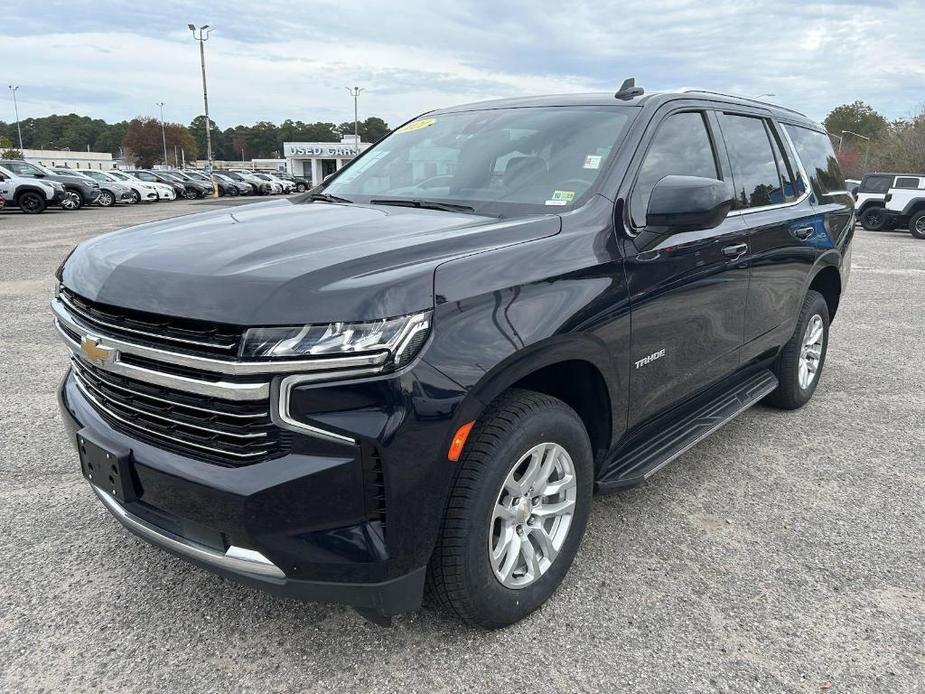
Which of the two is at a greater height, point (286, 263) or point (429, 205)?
point (429, 205)

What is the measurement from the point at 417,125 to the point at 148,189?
30888 mm

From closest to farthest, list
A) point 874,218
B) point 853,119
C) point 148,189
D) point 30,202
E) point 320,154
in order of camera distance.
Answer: point 874,218
point 30,202
point 148,189
point 320,154
point 853,119

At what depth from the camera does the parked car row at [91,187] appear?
21.8 m

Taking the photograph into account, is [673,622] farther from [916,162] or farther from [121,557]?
[916,162]

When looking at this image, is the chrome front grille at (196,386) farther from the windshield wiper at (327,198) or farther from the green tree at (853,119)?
the green tree at (853,119)

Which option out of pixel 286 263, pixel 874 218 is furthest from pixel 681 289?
pixel 874 218

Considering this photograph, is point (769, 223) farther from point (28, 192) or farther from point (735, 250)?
point (28, 192)

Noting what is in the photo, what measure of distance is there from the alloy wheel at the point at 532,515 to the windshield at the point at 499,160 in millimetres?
996

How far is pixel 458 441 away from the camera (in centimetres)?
205

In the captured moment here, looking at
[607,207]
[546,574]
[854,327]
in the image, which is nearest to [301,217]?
[607,207]

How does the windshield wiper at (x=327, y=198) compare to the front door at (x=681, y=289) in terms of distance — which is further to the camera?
the windshield wiper at (x=327, y=198)

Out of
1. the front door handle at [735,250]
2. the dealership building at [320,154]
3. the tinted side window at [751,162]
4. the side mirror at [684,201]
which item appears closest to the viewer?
the side mirror at [684,201]

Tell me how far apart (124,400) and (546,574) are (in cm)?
153

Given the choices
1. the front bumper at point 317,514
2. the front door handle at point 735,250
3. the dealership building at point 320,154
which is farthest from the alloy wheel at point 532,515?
the dealership building at point 320,154
